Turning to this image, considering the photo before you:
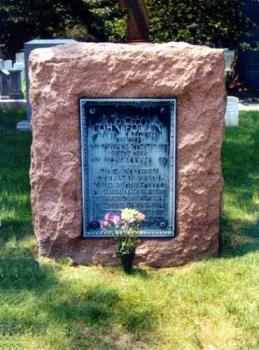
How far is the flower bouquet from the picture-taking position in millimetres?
4254

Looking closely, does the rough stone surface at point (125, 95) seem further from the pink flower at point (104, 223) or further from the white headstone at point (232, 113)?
the white headstone at point (232, 113)

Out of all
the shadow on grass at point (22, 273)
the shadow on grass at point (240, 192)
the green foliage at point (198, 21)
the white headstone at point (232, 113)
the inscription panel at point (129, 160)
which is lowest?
the shadow on grass at point (240, 192)

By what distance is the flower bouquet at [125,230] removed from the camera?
425cm

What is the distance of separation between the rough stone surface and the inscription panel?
0.19 ft

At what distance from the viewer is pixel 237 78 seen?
17078mm

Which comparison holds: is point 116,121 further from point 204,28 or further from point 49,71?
point 204,28

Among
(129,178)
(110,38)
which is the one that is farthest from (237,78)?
(129,178)

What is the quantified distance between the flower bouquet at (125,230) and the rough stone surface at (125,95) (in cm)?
17

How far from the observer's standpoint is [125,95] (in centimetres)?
429

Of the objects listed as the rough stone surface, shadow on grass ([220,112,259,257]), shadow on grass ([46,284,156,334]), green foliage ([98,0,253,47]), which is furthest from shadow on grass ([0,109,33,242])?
green foliage ([98,0,253,47])

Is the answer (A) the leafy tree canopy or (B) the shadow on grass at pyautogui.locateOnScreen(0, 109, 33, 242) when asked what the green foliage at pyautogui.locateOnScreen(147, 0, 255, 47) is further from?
(B) the shadow on grass at pyautogui.locateOnScreen(0, 109, 33, 242)

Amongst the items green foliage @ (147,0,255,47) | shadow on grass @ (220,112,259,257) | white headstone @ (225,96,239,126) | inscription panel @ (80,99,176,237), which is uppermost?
green foliage @ (147,0,255,47)

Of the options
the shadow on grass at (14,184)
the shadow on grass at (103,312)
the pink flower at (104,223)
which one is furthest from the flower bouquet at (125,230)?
the shadow on grass at (14,184)

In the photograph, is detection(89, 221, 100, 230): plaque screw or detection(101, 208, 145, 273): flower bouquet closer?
detection(101, 208, 145, 273): flower bouquet
